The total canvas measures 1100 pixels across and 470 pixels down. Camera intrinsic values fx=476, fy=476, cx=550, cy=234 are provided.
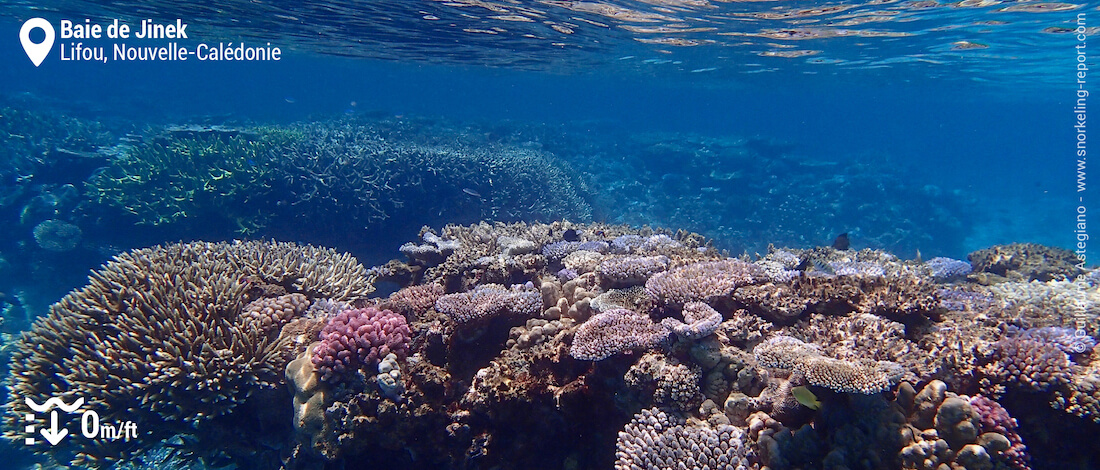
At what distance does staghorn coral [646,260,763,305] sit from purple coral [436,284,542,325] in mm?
1260

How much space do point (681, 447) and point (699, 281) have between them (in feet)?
6.01

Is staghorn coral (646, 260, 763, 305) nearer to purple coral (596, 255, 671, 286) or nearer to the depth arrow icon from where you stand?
purple coral (596, 255, 671, 286)

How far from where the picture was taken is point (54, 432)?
5.00m

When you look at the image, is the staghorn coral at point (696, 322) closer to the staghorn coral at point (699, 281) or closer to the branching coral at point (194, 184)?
the staghorn coral at point (699, 281)

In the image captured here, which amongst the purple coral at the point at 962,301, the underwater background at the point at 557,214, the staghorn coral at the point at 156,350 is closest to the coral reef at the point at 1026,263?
the underwater background at the point at 557,214

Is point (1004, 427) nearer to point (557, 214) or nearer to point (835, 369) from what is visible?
point (835, 369)

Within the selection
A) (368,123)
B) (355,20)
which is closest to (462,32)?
(355,20)

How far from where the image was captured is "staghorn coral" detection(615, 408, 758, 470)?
3.27m

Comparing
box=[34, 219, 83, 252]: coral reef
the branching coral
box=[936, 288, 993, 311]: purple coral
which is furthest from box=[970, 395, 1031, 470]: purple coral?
box=[34, 219, 83, 252]: coral reef

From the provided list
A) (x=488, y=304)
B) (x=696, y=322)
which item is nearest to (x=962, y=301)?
(x=696, y=322)

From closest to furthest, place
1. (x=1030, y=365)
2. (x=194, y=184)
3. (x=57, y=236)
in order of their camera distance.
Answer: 1. (x=1030, y=365)
2. (x=194, y=184)
3. (x=57, y=236)

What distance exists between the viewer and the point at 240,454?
18.2ft

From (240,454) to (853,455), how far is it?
20.4ft

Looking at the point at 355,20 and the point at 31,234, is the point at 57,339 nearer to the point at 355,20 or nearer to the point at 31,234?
the point at 31,234
